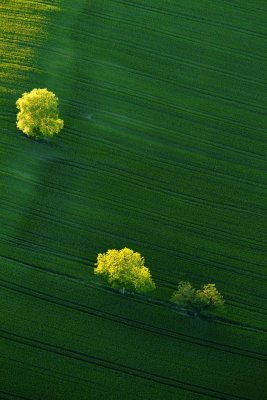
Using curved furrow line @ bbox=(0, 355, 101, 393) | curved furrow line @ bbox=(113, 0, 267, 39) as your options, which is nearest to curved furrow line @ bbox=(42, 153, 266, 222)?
curved furrow line @ bbox=(0, 355, 101, 393)

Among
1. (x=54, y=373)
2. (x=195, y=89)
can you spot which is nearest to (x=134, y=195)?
(x=195, y=89)

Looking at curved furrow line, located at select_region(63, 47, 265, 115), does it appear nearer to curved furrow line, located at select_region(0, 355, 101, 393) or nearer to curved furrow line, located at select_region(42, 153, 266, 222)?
curved furrow line, located at select_region(42, 153, 266, 222)

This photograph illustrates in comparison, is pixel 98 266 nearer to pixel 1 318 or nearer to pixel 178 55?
pixel 1 318

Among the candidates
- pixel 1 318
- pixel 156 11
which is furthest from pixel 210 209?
pixel 156 11

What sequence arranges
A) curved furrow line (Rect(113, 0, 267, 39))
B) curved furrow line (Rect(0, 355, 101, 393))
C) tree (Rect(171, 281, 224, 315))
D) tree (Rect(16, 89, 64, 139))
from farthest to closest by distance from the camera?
curved furrow line (Rect(113, 0, 267, 39)) → tree (Rect(16, 89, 64, 139)) → tree (Rect(171, 281, 224, 315)) → curved furrow line (Rect(0, 355, 101, 393))

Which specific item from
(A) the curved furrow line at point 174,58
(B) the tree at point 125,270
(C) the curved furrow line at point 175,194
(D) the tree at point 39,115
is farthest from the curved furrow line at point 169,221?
(A) the curved furrow line at point 174,58
